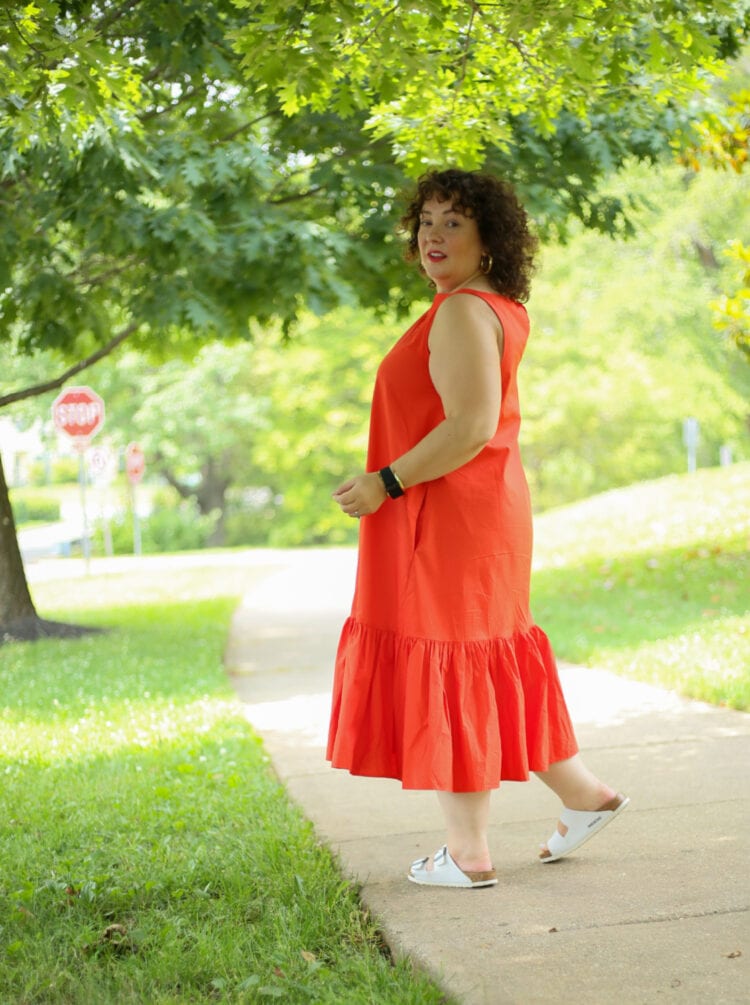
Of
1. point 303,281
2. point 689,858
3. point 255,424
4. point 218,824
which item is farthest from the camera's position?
point 255,424

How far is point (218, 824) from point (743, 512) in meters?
13.7

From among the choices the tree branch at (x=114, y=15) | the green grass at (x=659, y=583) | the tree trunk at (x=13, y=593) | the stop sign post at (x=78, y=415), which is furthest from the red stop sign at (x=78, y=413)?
the tree branch at (x=114, y=15)

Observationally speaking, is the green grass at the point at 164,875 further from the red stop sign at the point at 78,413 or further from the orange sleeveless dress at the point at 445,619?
the red stop sign at the point at 78,413

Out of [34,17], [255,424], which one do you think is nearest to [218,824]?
[34,17]

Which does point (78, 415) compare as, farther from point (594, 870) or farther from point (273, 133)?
point (594, 870)

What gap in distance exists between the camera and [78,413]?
18.4 metres

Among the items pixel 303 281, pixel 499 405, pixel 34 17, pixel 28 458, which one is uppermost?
pixel 34 17

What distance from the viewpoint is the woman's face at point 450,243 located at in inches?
153

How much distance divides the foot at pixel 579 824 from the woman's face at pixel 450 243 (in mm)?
1665

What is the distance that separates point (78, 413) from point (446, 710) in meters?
15.4

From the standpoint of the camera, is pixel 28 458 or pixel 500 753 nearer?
pixel 500 753

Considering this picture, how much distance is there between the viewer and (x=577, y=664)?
9.30 meters

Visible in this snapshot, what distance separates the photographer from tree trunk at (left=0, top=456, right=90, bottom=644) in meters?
12.6

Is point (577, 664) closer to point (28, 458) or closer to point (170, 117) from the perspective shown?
point (170, 117)
